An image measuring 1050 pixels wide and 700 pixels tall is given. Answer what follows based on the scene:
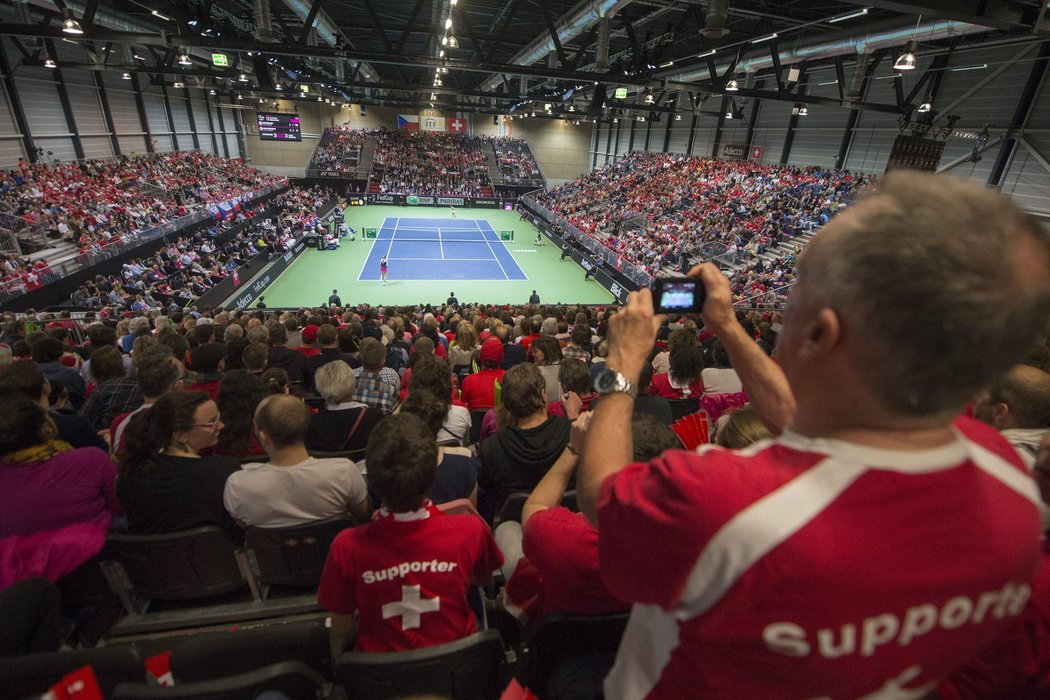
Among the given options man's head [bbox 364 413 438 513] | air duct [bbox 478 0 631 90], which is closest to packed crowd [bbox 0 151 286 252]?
air duct [bbox 478 0 631 90]

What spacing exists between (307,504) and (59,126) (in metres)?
32.1

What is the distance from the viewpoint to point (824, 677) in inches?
37.8

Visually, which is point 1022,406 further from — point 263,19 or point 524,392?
point 263,19

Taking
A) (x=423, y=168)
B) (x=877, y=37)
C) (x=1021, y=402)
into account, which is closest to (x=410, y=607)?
(x=1021, y=402)

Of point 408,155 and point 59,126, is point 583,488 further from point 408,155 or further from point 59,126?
point 408,155

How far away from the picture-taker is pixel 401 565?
6.80 ft

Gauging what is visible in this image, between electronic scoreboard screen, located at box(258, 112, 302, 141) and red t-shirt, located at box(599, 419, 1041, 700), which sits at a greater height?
electronic scoreboard screen, located at box(258, 112, 302, 141)

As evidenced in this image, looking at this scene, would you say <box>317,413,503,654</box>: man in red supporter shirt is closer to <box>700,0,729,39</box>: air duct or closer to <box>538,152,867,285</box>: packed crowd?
<box>700,0,729,39</box>: air duct

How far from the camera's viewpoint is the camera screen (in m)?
1.70

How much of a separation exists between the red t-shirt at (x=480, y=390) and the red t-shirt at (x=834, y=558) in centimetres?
455

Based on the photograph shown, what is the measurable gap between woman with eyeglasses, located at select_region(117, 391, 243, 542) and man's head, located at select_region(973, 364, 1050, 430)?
4.53m

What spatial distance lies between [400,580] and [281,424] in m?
1.27

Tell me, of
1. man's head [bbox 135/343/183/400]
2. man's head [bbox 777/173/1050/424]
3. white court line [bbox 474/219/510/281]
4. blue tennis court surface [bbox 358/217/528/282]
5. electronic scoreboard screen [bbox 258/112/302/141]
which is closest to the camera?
man's head [bbox 777/173/1050/424]

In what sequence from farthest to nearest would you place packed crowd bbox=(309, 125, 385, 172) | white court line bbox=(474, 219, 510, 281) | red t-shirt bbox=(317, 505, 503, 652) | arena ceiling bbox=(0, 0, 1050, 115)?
packed crowd bbox=(309, 125, 385, 172)
white court line bbox=(474, 219, 510, 281)
arena ceiling bbox=(0, 0, 1050, 115)
red t-shirt bbox=(317, 505, 503, 652)
